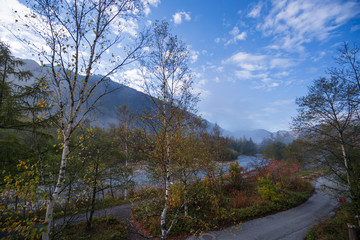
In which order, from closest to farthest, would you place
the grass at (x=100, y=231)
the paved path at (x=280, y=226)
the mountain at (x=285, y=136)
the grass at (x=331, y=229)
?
the grass at (x=331, y=229), the grass at (x=100, y=231), the paved path at (x=280, y=226), the mountain at (x=285, y=136)

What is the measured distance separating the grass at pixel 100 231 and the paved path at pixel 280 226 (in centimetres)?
372

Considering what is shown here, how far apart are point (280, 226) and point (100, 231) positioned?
33.0ft

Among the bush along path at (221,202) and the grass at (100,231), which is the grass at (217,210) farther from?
the grass at (100,231)

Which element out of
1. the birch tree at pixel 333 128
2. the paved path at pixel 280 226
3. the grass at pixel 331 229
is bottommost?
the paved path at pixel 280 226

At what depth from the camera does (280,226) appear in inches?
344

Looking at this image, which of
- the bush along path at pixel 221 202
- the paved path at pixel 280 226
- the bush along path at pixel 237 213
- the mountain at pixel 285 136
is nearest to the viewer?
the paved path at pixel 280 226

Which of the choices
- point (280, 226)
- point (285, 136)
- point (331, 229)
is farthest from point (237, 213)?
point (285, 136)

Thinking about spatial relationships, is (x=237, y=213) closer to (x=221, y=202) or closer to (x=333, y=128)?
(x=221, y=202)

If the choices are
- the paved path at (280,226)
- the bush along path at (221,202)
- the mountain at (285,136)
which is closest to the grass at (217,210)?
the bush along path at (221,202)

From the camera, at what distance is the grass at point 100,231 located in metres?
7.20

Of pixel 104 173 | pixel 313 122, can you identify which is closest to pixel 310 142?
pixel 313 122

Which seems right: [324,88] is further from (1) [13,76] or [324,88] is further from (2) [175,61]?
(1) [13,76]

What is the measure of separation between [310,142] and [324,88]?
11.5 feet

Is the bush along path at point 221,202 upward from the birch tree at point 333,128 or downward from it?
downward
